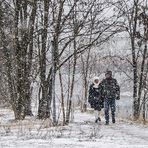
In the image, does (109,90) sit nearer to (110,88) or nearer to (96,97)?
(110,88)

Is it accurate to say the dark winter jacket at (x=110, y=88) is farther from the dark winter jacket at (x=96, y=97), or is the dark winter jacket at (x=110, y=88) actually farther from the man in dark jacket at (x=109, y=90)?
the dark winter jacket at (x=96, y=97)

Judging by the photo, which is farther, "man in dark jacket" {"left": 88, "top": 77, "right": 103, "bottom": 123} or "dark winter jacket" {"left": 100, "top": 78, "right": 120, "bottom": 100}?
"man in dark jacket" {"left": 88, "top": 77, "right": 103, "bottom": 123}

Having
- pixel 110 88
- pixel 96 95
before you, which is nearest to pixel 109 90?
pixel 110 88

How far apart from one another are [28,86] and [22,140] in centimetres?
723

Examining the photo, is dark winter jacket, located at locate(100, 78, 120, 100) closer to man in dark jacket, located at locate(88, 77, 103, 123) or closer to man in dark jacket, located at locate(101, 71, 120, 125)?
man in dark jacket, located at locate(101, 71, 120, 125)

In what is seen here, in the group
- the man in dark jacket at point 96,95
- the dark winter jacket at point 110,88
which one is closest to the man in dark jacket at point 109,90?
the dark winter jacket at point 110,88

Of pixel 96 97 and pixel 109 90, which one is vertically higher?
pixel 109 90

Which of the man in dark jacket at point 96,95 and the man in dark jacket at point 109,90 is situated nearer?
the man in dark jacket at point 109,90

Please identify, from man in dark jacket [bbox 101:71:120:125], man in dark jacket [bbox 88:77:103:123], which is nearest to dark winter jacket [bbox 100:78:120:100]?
man in dark jacket [bbox 101:71:120:125]

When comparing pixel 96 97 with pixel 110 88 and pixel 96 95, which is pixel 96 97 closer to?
pixel 96 95

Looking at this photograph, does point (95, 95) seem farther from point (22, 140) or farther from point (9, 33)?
point (22, 140)

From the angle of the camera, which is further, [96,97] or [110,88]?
[96,97]

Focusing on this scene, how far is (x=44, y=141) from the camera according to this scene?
11211 millimetres

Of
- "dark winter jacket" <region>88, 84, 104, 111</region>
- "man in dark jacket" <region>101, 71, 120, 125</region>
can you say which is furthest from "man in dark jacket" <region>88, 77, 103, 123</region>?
"man in dark jacket" <region>101, 71, 120, 125</region>
